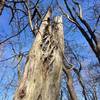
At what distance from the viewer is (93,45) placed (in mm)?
10930

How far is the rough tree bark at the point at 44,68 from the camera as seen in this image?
2.87 m

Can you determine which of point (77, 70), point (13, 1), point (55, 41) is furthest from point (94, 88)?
point (55, 41)

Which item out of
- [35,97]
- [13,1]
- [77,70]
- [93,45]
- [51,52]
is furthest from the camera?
[77,70]

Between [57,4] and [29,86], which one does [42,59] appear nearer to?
[29,86]

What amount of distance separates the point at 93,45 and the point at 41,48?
784 centimetres

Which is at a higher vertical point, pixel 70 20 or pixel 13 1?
pixel 70 20

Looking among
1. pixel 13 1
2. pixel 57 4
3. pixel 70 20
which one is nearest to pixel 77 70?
pixel 70 20

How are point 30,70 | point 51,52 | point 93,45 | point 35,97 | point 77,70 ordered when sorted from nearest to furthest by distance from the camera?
1. point 35,97
2. point 30,70
3. point 51,52
4. point 93,45
5. point 77,70

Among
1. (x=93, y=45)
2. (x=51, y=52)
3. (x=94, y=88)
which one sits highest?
Answer: (x=94, y=88)

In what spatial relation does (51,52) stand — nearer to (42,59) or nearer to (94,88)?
(42,59)

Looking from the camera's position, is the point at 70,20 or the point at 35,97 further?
the point at 70,20

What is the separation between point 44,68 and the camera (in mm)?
3051

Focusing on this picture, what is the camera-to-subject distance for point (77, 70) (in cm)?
1388

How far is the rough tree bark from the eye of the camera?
113 inches
